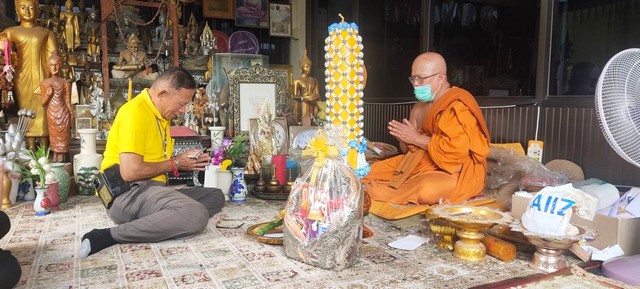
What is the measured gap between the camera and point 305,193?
2.29m

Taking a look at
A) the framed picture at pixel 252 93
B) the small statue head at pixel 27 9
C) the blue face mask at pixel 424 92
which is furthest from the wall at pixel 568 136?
the small statue head at pixel 27 9

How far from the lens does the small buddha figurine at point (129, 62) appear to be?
580 centimetres

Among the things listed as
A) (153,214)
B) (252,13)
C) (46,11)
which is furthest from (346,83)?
(46,11)

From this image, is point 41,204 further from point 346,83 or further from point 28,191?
point 346,83

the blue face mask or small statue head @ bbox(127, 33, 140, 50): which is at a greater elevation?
small statue head @ bbox(127, 33, 140, 50)

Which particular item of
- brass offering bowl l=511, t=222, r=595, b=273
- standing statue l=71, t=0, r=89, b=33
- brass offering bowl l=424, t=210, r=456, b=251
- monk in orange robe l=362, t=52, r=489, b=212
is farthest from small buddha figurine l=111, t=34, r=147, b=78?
brass offering bowl l=511, t=222, r=595, b=273

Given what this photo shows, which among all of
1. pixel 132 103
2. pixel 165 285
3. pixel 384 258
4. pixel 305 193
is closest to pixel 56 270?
pixel 165 285

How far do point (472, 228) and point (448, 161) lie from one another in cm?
101

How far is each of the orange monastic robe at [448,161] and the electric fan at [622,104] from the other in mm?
1331

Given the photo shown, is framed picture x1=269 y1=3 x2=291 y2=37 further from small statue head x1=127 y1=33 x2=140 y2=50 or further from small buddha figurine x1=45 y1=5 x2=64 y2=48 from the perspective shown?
small buddha figurine x1=45 y1=5 x2=64 y2=48

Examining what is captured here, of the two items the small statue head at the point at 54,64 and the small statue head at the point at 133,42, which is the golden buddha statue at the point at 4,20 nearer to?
the small statue head at the point at 133,42

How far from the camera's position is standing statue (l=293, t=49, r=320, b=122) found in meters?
5.76

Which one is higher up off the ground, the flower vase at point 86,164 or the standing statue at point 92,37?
the standing statue at point 92,37

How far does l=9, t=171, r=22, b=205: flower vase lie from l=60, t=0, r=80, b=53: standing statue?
244cm
